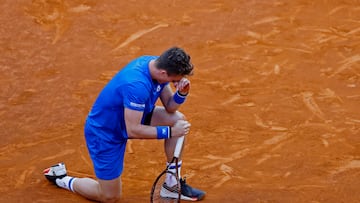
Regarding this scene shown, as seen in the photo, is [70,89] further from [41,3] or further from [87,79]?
[41,3]

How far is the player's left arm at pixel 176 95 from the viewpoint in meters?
7.18

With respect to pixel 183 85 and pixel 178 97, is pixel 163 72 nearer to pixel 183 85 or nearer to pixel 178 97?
pixel 183 85

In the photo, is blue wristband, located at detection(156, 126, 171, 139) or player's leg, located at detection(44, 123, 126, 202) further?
player's leg, located at detection(44, 123, 126, 202)

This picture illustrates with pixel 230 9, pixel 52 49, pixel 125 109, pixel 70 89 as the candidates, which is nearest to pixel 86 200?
pixel 125 109

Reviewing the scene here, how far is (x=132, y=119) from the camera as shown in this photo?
272 inches

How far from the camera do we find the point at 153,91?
7102mm

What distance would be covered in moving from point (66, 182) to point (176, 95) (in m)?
1.56

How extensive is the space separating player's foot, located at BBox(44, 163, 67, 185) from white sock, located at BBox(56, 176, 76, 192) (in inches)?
2.0

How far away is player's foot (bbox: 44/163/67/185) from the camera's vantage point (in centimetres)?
799

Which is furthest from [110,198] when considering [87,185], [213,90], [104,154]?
[213,90]

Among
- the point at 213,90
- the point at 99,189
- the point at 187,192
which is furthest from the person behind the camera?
the point at 213,90

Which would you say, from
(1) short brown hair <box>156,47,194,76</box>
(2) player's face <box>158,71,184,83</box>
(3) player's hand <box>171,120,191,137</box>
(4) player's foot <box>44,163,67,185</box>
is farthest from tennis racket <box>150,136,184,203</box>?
(4) player's foot <box>44,163,67,185</box>

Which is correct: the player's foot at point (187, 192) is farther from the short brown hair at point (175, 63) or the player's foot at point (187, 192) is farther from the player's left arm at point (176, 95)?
the short brown hair at point (175, 63)

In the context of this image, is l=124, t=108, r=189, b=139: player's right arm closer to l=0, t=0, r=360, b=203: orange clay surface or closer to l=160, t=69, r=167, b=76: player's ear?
l=160, t=69, r=167, b=76: player's ear
